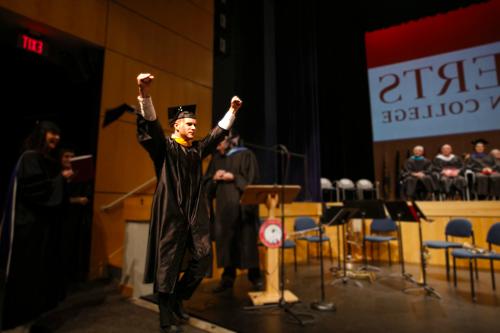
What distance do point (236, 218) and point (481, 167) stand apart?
559 centimetres

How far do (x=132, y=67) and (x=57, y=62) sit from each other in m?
1.08

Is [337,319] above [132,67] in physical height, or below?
below

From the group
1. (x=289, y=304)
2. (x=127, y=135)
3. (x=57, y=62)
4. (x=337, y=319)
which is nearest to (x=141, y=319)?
(x=289, y=304)

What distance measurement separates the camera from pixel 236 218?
3539 millimetres

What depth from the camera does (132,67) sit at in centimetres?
537

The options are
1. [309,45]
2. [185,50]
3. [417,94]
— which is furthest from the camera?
[309,45]

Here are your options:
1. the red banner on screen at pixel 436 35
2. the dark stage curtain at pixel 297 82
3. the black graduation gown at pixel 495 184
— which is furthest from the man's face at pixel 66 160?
the red banner on screen at pixel 436 35

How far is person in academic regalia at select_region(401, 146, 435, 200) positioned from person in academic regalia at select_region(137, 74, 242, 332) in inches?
245

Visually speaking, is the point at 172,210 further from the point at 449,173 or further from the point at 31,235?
the point at 449,173

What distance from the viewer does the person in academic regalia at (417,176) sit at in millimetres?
6883

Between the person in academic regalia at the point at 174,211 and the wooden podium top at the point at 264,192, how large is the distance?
3.20 ft

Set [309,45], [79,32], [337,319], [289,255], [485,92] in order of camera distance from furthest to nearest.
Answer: [309,45] < [485,92] < [289,255] < [79,32] < [337,319]

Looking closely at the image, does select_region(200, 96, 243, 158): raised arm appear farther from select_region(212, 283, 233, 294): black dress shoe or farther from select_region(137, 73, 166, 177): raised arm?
select_region(212, 283, 233, 294): black dress shoe

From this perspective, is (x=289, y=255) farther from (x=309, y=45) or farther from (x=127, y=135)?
(x=309, y=45)
